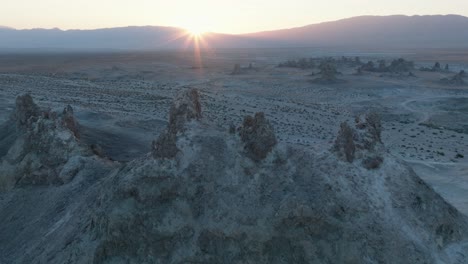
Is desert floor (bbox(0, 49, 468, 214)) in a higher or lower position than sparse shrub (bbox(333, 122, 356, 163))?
lower

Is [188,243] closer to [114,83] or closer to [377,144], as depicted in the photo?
[377,144]

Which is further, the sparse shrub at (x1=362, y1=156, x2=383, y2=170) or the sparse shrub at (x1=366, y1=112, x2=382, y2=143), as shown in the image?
the sparse shrub at (x1=366, y1=112, x2=382, y2=143)

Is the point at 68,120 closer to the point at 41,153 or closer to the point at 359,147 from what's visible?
the point at 41,153

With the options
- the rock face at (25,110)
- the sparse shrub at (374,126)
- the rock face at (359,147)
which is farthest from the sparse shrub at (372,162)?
the rock face at (25,110)

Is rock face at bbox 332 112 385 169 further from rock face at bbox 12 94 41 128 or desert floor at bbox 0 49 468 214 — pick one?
rock face at bbox 12 94 41 128

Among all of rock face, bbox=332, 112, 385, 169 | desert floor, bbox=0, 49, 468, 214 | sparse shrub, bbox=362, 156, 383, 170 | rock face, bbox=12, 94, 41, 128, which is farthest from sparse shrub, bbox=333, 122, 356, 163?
rock face, bbox=12, 94, 41, 128

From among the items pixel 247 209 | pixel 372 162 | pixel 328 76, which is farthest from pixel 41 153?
pixel 328 76

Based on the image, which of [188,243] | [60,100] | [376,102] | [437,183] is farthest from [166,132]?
[376,102]
